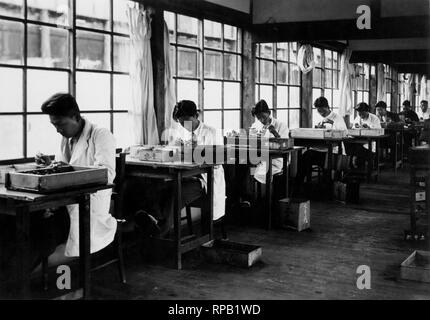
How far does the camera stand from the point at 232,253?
4.32 m

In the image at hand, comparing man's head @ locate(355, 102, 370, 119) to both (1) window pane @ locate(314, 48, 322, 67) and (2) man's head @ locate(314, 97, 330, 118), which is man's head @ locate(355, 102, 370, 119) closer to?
(1) window pane @ locate(314, 48, 322, 67)

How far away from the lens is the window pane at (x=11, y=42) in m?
4.10

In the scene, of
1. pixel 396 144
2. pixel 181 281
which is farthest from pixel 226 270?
pixel 396 144

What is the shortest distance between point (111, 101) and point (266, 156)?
163 centimetres

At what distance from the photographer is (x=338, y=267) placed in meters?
4.28

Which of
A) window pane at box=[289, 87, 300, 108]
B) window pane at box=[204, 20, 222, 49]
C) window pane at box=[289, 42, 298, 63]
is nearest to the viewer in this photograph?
window pane at box=[204, 20, 222, 49]

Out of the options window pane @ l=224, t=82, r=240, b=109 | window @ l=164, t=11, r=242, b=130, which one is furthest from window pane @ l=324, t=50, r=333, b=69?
window pane @ l=224, t=82, r=240, b=109

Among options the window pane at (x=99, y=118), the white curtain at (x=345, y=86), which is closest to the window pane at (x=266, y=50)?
the white curtain at (x=345, y=86)

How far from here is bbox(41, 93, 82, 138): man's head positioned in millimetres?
3359

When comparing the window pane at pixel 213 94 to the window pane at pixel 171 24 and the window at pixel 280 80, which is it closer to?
the window pane at pixel 171 24

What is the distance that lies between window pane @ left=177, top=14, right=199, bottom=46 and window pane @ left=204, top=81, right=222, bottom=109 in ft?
1.85

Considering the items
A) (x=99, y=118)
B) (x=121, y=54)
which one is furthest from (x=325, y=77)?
(x=99, y=118)

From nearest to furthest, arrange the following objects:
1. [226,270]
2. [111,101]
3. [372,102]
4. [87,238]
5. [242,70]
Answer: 1. [87,238]
2. [226,270]
3. [111,101]
4. [242,70]
5. [372,102]

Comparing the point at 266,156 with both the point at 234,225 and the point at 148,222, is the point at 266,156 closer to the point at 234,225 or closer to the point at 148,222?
the point at 234,225
